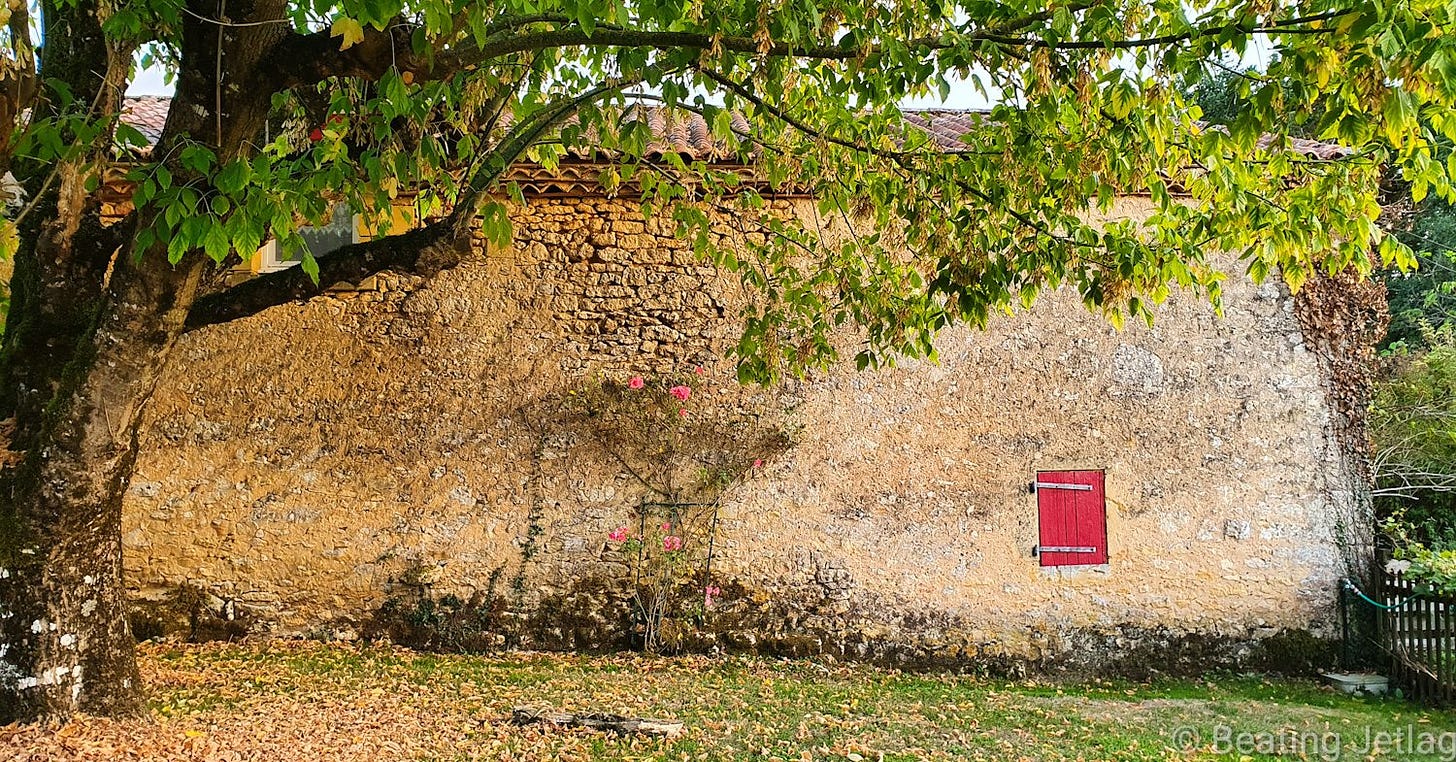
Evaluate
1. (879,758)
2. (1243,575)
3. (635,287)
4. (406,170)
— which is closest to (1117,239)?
(879,758)

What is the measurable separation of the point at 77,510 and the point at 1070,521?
6.00 meters

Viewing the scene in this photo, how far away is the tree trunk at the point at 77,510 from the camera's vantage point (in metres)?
3.67

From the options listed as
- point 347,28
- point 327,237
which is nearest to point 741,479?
point 327,237

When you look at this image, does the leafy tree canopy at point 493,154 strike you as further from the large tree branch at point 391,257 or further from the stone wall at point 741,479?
the stone wall at point 741,479

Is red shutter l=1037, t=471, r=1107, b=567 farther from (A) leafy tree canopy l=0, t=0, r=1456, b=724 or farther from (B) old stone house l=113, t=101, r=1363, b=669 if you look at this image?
(A) leafy tree canopy l=0, t=0, r=1456, b=724

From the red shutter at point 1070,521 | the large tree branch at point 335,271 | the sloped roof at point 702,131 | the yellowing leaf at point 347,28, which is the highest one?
the sloped roof at point 702,131

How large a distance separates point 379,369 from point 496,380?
0.82m

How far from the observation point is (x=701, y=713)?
A: 16.3 ft

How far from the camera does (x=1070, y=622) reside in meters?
6.63

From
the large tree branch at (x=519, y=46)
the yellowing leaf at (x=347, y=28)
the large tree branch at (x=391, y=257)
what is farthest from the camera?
the large tree branch at (x=391, y=257)

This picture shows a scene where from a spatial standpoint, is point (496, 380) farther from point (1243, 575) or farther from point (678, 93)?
point (1243, 575)

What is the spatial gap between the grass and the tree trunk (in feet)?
0.63

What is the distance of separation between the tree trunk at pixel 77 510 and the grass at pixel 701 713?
19cm

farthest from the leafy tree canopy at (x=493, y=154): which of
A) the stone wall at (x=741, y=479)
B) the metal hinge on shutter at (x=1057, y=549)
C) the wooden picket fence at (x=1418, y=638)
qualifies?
the wooden picket fence at (x=1418, y=638)
